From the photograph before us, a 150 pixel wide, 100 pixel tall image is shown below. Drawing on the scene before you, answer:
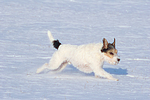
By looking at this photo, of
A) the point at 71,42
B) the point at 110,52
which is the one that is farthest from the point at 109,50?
the point at 71,42

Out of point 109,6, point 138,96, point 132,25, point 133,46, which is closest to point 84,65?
point 138,96

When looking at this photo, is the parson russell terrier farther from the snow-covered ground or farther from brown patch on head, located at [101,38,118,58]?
the snow-covered ground

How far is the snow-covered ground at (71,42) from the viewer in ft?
23.7

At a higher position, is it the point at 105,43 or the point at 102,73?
the point at 105,43

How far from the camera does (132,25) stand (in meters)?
23.2

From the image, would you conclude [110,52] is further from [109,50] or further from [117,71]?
[117,71]

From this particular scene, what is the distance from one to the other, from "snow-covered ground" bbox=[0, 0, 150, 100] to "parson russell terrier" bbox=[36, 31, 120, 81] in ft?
0.83

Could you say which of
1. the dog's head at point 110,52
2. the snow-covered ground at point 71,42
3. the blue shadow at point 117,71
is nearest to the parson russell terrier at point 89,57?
the dog's head at point 110,52

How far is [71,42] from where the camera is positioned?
57.4 feet

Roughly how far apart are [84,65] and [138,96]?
6.97 feet

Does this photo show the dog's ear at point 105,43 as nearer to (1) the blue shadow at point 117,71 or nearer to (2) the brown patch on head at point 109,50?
(2) the brown patch on head at point 109,50

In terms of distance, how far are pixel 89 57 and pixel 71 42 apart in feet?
29.6

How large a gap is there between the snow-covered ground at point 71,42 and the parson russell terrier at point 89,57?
25 cm

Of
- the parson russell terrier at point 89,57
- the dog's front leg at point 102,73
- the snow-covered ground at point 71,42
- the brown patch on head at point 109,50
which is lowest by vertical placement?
the snow-covered ground at point 71,42
